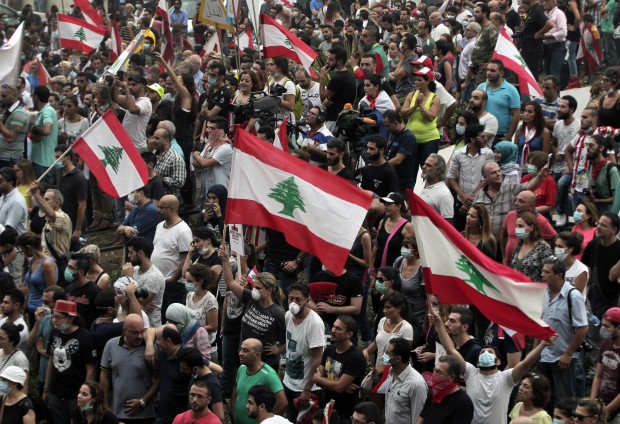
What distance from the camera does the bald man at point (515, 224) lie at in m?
12.5

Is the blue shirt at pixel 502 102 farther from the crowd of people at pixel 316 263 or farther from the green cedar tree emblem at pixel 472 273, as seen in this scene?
the green cedar tree emblem at pixel 472 273

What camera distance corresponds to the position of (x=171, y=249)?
43.6 feet

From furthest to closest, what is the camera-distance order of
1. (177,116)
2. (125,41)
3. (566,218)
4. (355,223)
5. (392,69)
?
(125,41)
(392,69)
(177,116)
(566,218)
(355,223)

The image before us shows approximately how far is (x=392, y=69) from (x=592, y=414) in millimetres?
12165

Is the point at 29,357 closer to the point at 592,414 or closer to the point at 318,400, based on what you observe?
the point at 318,400

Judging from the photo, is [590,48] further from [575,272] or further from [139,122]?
[575,272]

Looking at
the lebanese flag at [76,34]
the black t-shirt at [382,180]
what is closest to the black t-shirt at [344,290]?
the black t-shirt at [382,180]

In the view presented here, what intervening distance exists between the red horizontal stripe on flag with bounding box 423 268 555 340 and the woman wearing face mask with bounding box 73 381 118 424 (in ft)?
10.5

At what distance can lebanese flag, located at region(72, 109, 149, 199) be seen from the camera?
46.5 feet

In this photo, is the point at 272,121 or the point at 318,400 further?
the point at 272,121

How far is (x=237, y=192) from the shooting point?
38.1 ft

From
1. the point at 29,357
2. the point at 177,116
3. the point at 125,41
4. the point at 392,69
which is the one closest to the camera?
the point at 29,357

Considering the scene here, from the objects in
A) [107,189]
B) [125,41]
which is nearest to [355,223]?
[107,189]

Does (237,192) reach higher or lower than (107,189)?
higher
